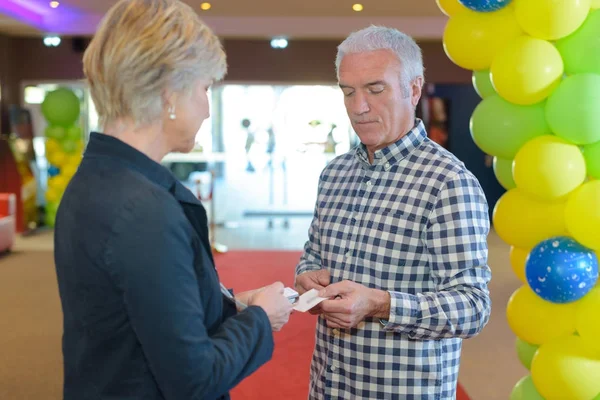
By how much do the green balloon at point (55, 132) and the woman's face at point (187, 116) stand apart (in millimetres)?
9131

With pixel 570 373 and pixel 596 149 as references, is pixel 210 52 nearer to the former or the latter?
pixel 596 149

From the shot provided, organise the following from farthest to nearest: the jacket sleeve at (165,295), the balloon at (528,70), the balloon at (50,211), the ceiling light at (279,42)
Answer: the ceiling light at (279,42), the balloon at (50,211), the balloon at (528,70), the jacket sleeve at (165,295)

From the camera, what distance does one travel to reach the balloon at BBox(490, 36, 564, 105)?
2.61m

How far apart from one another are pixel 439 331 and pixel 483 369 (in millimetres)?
3086

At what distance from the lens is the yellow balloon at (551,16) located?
99.3 inches

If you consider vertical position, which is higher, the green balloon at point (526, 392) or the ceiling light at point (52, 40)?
the ceiling light at point (52, 40)

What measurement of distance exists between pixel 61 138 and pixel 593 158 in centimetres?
858

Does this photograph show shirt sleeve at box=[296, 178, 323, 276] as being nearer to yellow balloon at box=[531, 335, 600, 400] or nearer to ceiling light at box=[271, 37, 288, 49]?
yellow balloon at box=[531, 335, 600, 400]

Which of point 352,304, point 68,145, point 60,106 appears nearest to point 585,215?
point 352,304

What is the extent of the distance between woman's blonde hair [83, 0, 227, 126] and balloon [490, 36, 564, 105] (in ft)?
5.71

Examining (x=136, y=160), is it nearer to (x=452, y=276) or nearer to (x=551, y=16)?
(x=452, y=276)

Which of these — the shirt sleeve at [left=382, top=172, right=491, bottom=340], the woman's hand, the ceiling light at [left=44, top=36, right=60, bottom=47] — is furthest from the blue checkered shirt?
the ceiling light at [left=44, top=36, right=60, bottom=47]

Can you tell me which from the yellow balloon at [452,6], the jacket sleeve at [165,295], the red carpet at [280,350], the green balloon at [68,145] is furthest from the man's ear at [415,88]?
the green balloon at [68,145]

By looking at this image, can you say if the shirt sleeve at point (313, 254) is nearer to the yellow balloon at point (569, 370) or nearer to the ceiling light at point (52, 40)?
the yellow balloon at point (569, 370)
